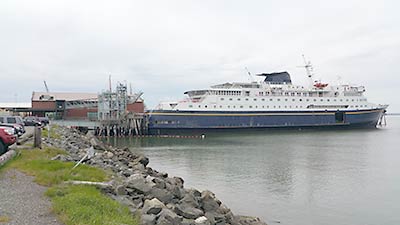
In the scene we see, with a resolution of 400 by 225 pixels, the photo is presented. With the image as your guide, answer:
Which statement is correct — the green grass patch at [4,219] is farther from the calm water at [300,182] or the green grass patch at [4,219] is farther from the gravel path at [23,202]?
the calm water at [300,182]

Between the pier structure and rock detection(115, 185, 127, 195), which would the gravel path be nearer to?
rock detection(115, 185, 127, 195)

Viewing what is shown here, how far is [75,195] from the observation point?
6730mm

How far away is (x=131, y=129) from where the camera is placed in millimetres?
52688

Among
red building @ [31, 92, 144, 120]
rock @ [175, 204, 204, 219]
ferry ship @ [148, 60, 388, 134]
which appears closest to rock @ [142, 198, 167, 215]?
rock @ [175, 204, 204, 219]

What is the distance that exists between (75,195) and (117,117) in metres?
46.6

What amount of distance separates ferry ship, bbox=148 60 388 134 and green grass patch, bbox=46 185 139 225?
46573 millimetres

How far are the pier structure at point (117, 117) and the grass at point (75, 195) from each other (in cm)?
4063

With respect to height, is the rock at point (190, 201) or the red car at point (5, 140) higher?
the red car at point (5, 140)

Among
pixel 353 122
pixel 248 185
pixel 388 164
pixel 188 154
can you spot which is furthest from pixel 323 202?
pixel 353 122

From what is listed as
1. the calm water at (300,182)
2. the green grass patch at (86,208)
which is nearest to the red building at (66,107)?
the calm water at (300,182)

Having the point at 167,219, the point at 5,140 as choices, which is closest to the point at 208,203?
the point at 167,219

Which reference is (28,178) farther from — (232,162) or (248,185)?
(232,162)

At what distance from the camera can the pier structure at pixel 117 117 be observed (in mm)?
51234

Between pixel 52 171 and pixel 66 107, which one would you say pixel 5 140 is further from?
pixel 66 107
